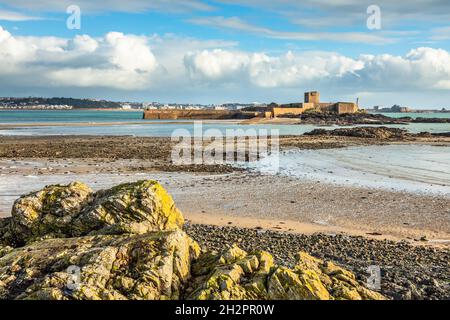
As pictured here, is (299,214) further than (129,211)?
Yes

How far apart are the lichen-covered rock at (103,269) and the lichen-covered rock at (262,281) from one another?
1.39 feet

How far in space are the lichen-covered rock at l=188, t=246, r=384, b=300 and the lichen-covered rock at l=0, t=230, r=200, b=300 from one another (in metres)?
0.42

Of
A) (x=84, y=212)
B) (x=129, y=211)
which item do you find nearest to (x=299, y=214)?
(x=129, y=211)

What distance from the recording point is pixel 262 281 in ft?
20.2

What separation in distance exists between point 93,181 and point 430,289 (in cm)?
1634

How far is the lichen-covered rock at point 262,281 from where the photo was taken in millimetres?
5980

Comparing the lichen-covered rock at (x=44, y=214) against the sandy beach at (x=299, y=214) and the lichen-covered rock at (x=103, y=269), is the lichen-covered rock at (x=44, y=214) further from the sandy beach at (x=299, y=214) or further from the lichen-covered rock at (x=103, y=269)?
the sandy beach at (x=299, y=214)

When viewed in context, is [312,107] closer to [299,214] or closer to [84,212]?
[299,214]

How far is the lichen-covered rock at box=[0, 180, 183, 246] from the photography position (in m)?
9.15

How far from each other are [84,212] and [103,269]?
347 cm

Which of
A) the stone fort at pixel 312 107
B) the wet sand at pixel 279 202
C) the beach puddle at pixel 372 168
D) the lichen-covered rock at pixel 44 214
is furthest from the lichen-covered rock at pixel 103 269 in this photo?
the stone fort at pixel 312 107

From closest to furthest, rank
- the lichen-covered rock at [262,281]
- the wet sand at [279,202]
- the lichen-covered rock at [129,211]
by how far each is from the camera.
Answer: the lichen-covered rock at [262,281]
the lichen-covered rock at [129,211]
the wet sand at [279,202]

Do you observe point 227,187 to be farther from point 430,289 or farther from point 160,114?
point 160,114
